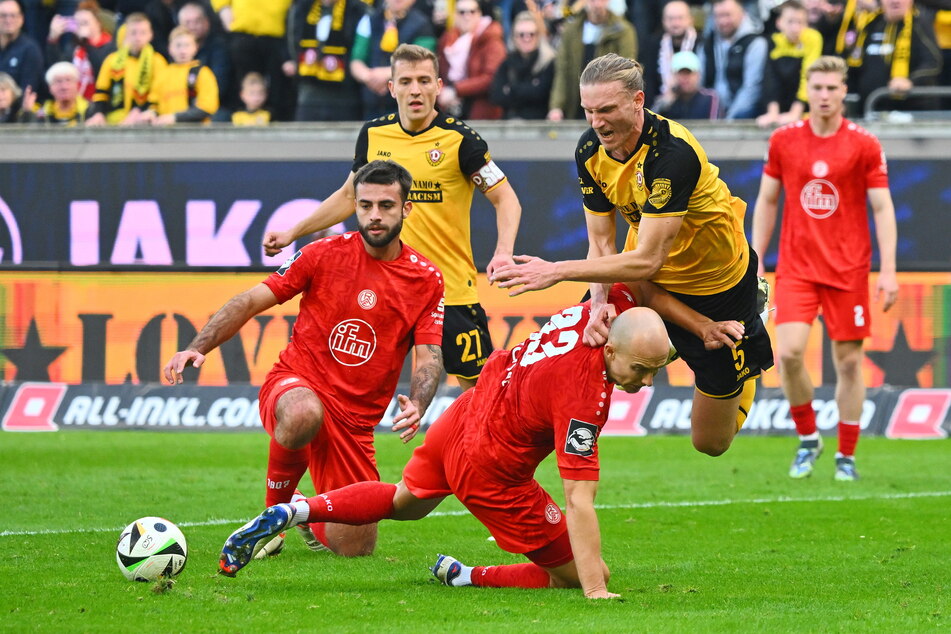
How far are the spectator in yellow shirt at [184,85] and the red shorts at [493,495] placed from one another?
967 centimetres

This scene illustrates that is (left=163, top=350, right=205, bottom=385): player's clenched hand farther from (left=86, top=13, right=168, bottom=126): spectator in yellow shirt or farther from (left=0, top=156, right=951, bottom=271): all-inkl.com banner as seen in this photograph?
(left=86, top=13, right=168, bottom=126): spectator in yellow shirt

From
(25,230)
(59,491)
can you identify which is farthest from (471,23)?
(59,491)

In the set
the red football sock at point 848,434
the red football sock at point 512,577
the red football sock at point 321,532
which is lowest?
the red football sock at point 848,434

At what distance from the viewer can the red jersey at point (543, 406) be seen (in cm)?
590

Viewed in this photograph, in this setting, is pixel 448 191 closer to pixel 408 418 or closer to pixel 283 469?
pixel 283 469

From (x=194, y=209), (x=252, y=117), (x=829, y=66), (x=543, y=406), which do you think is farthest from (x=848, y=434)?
(x=252, y=117)

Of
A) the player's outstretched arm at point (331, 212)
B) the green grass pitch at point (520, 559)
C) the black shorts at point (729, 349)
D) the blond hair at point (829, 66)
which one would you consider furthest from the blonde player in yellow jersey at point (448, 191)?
the blond hair at point (829, 66)

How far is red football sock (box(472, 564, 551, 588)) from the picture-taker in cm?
642

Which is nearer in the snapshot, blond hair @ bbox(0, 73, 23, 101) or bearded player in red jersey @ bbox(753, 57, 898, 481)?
bearded player in red jersey @ bbox(753, 57, 898, 481)

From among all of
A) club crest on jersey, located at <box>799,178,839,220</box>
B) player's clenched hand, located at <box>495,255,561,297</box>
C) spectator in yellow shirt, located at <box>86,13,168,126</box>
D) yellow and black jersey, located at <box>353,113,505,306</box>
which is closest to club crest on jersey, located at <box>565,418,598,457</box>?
player's clenched hand, located at <box>495,255,561,297</box>

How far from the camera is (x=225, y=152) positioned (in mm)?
13984

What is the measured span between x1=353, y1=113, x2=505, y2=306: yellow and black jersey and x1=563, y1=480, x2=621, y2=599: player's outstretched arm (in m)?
3.09

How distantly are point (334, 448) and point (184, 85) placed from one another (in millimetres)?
8987

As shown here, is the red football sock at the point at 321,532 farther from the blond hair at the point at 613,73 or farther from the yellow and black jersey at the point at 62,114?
the yellow and black jersey at the point at 62,114
